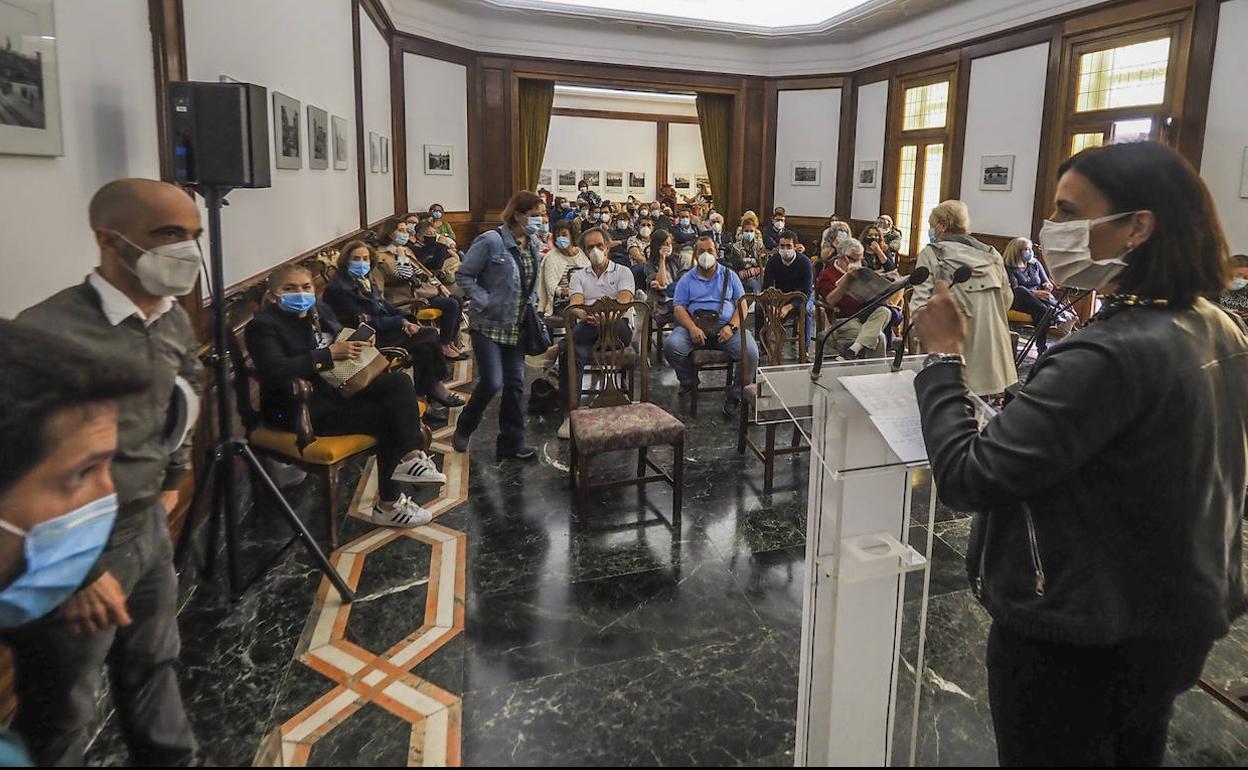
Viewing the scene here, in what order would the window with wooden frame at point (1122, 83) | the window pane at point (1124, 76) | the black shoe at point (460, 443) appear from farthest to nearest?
the window pane at point (1124, 76), the window with wooden frame at point (1122, 83), the black shoe at point (460, 443)

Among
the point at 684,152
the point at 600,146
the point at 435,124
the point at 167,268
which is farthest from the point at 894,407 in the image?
the point at 684,152

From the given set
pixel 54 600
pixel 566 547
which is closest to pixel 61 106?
pixel 54 600

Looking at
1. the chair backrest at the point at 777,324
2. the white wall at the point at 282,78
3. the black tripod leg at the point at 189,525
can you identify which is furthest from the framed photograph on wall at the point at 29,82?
the chair backrest at the point at 777,324

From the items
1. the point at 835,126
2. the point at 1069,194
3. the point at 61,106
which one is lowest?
the point at 1069,194

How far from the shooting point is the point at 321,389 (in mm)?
3420

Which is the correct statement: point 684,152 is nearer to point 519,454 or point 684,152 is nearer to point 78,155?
point 519,454

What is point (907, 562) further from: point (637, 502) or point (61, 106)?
point (61, 106)

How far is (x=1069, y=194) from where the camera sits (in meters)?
1.36

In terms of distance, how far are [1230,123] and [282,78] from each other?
7.81 metres

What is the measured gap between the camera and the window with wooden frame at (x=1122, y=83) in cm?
729

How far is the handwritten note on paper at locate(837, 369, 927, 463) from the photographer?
1.50m

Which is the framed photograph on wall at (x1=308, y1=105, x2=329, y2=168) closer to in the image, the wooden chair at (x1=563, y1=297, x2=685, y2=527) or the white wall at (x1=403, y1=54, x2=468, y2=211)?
the wooden chair at (x1=563, y1=297, x2=685, y2=527)

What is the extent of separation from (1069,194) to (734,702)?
5.68ft

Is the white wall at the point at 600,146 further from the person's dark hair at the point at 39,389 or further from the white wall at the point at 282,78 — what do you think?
the person's dark hair at the point at 39,389
